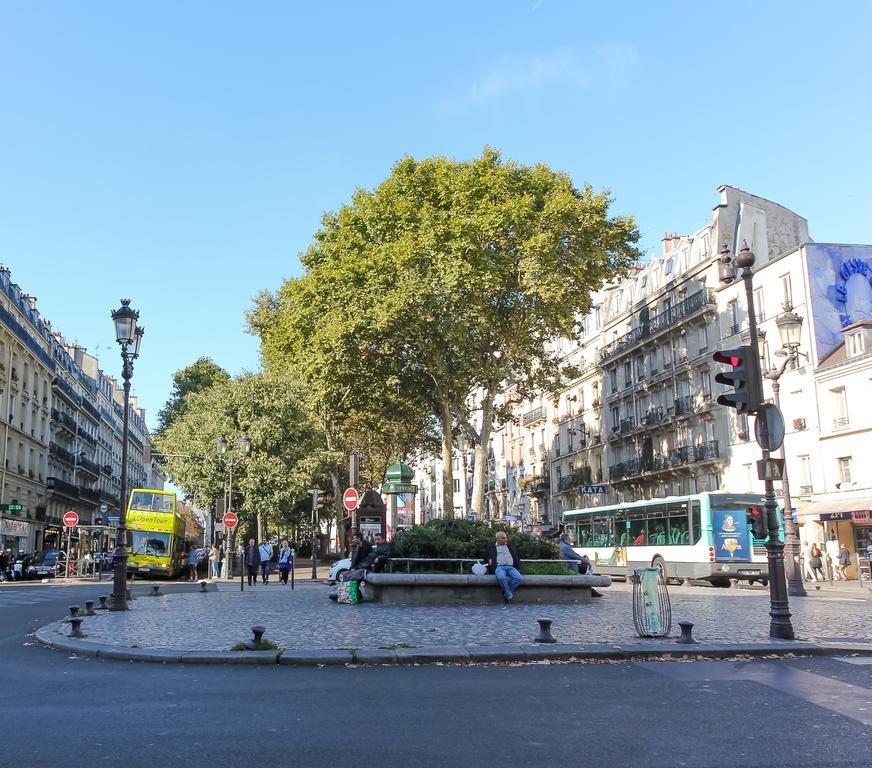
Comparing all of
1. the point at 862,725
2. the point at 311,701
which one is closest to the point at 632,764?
the point at 862,725

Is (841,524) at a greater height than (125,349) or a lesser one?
lesser

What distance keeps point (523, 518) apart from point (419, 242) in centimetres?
3711

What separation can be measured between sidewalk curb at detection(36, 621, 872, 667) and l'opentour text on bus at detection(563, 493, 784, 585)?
15.2m

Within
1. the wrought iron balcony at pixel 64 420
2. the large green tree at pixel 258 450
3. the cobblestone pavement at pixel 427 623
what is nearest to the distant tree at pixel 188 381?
the wrought iron balcony at pixel 64 420

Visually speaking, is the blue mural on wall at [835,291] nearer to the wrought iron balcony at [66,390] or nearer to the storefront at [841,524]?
the storefront at [841,524]

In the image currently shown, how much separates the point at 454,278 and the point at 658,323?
2022cm

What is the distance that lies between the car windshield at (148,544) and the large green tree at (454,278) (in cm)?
1063

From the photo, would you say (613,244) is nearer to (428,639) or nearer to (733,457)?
(733,457)

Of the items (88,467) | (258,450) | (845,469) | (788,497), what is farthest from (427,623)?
(88,467)

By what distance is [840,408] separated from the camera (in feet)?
110

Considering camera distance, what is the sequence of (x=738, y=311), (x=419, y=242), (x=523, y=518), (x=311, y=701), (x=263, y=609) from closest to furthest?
1. (x=311, y=701)
2. (x=263, y=609)
3. (x=419, y=242)
4. (x=738, y=311)
5. (x=523, y=518)

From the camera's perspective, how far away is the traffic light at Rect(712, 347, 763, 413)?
421 inches

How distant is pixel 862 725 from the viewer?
572 centimetres

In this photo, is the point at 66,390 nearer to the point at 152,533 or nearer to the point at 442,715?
the point at 152,533
